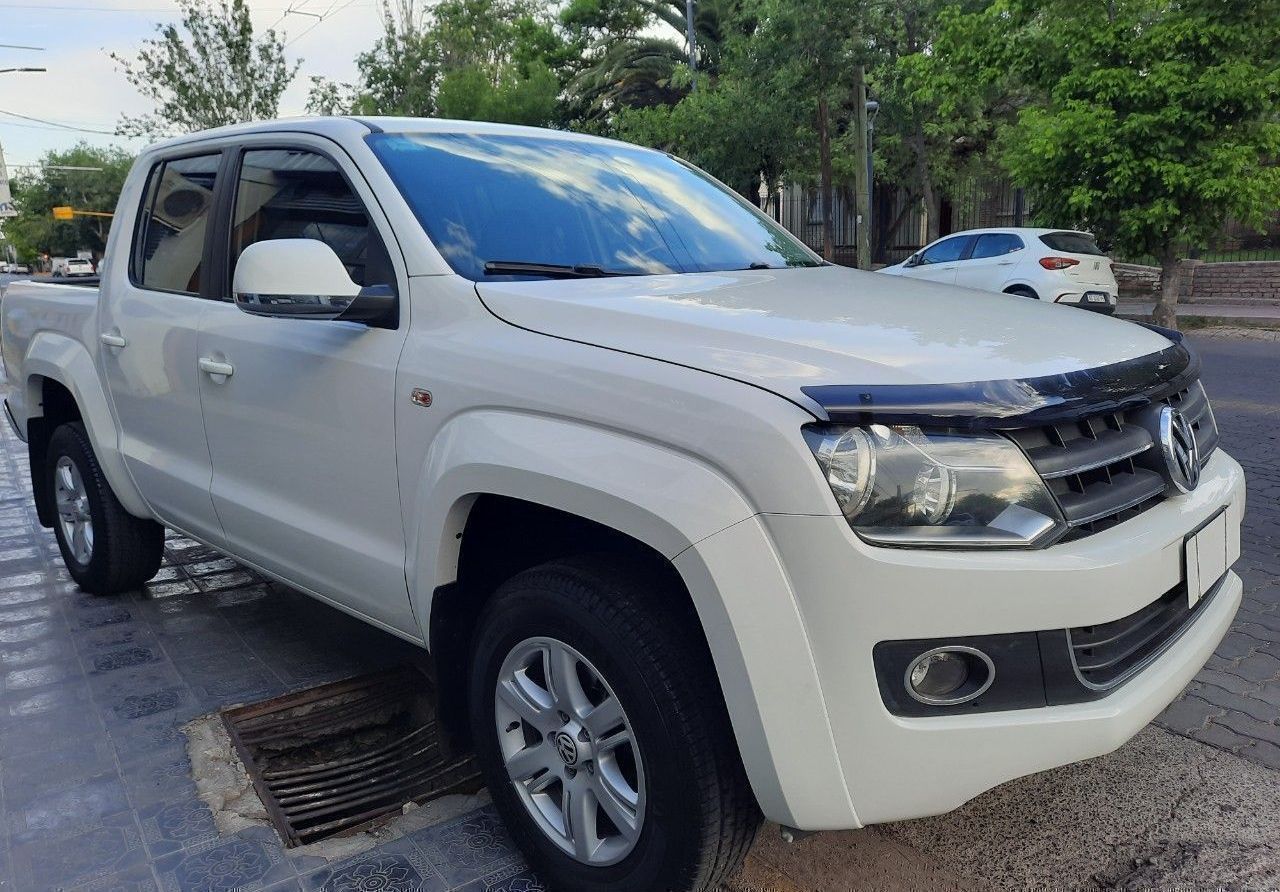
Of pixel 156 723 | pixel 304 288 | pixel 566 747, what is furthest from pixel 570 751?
pixel 156 723

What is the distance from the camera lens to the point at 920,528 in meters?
1.82

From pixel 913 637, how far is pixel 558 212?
5.52 ft

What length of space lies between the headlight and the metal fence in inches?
955

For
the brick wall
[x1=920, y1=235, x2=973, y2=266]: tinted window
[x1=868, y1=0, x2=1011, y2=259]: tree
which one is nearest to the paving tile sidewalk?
[x1=920, y1=235, x2=973, y2=266]: tinted window

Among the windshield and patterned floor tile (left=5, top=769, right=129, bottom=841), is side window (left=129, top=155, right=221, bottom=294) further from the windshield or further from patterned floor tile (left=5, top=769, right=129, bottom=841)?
patterned floor tile (left=5, top=769, right=129, bottom=841)

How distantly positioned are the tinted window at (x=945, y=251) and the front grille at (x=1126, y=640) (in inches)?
566

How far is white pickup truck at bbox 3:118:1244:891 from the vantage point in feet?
5.97

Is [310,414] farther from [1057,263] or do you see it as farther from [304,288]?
[1057,263]

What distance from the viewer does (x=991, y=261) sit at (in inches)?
594

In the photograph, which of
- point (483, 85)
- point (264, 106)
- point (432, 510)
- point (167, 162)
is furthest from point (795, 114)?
point (432, 510)

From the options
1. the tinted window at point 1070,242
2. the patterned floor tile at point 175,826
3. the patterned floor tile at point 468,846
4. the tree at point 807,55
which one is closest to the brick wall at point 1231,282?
the tinted window at point 1070,242

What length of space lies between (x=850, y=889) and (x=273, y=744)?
6.30 ft

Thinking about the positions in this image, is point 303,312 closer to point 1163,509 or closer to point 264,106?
point 1163,509

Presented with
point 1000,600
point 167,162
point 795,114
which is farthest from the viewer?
point 795,114
